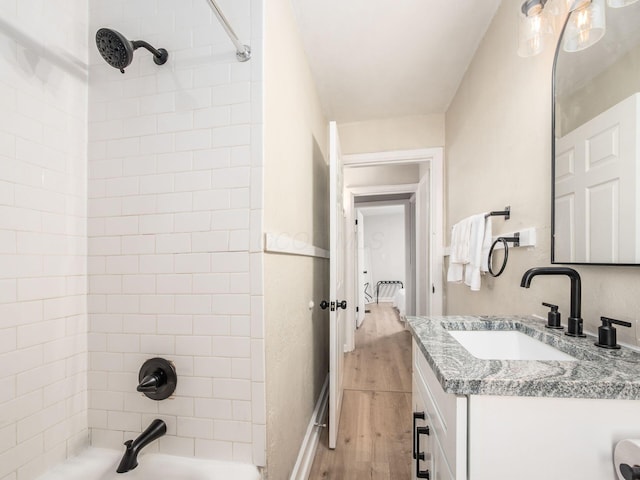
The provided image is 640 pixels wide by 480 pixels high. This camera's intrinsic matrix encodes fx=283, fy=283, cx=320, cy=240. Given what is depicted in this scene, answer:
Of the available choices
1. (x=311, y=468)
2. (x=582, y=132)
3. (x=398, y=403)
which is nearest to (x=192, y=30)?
(x=582, y=132)

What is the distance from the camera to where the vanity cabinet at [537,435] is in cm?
55

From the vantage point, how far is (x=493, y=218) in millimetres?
1494

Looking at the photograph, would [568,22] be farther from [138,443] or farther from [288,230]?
[138,443]

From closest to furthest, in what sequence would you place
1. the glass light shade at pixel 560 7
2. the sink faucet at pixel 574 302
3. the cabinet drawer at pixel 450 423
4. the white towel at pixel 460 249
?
the cabinet drawer at pixel 450 423, the sink faucet at pixel 574 302, the glass light shade at pixel 560 7, the white towel at pixel 460 249

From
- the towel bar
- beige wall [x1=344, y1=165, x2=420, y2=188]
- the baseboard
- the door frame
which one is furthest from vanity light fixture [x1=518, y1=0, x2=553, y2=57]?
beige wall [x1=344, y1=165, x2=420, y2=188]

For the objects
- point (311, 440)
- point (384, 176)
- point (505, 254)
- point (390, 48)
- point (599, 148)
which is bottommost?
point (311, 440)

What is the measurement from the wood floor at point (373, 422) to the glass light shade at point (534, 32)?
2061mm

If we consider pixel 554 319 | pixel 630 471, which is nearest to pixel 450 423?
pixel 630 471

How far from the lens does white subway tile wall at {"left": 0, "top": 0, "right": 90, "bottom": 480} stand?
0.89 metres

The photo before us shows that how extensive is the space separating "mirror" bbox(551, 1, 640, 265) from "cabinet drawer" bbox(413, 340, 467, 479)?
0.59 metres

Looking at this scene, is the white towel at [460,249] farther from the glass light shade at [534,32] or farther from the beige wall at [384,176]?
the beige wall at [384,176]

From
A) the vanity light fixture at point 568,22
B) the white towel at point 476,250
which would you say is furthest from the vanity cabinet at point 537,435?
the vanity light fixture at point 568,22

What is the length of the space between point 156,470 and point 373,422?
148 cm

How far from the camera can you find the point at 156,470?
1007mm
